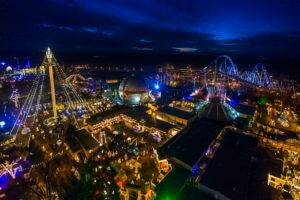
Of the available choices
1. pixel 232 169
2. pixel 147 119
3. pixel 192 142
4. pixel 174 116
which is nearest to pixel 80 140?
pixel 147 119

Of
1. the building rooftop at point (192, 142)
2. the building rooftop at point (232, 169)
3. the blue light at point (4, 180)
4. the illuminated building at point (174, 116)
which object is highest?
the illuminated building at point (174, 116)

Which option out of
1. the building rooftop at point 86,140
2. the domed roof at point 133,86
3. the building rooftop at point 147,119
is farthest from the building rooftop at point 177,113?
the building rooftop at point 86,140

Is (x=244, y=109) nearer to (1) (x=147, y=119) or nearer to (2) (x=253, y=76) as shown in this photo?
(1) (x=147, y=119)

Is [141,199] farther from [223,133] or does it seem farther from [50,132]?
[50,132]

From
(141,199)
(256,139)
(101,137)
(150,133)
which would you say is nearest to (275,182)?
(256,139)

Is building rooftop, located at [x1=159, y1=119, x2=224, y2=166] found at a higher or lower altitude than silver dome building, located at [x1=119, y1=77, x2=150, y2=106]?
lower

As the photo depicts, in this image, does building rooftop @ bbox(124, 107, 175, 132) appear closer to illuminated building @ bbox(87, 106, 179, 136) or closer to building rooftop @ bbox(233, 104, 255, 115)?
illuminated building @ bbox(87, 106, 179, 136)

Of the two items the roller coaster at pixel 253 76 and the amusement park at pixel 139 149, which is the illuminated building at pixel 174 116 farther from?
the roller coaster at pixel 253 76

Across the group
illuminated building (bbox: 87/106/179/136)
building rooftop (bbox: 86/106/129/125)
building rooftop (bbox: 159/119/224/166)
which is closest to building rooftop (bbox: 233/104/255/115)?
building rooftop (bbox: 159/119/224/166)
